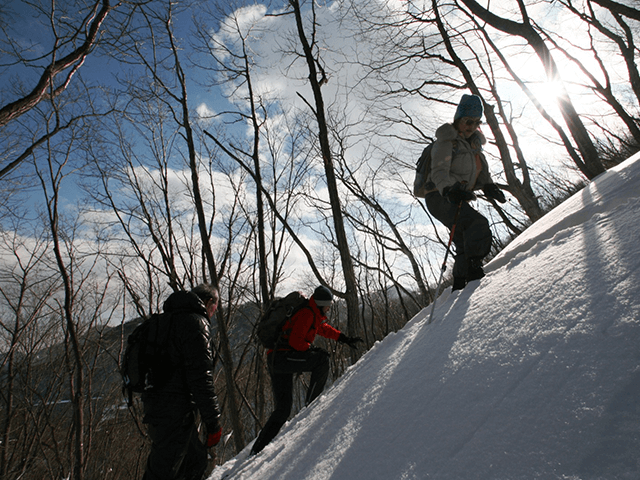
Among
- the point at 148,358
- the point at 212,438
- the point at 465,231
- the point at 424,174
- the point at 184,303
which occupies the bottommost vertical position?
the point at 212,438

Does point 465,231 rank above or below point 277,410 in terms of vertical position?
above

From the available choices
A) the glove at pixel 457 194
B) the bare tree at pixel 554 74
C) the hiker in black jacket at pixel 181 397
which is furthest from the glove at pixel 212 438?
the bare tree at pixel 554 74

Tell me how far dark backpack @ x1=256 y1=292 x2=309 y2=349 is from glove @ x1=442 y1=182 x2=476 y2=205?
5.48ft

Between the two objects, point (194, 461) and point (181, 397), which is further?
point (194, 461)

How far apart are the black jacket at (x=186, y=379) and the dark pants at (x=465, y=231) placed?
6.76ft

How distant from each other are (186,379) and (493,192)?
115 inches

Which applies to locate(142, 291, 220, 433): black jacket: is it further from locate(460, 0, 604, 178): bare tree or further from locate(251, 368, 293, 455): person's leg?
locate(460, 0, 604, 178): bare tree

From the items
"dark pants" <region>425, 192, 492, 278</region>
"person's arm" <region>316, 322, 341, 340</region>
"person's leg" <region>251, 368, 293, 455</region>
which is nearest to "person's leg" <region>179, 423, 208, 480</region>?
"person's leg" <region>251, 368, 293, 455</region>

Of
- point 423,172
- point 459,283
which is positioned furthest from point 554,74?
point 459,283

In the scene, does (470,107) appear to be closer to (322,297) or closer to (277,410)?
(322,297)

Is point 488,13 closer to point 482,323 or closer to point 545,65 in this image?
point 545,65

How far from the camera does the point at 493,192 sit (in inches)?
107

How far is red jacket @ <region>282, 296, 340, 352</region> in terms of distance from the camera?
9.82ft

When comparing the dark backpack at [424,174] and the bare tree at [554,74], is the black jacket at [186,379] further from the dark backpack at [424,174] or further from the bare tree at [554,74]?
the bare tree at [554,74]
